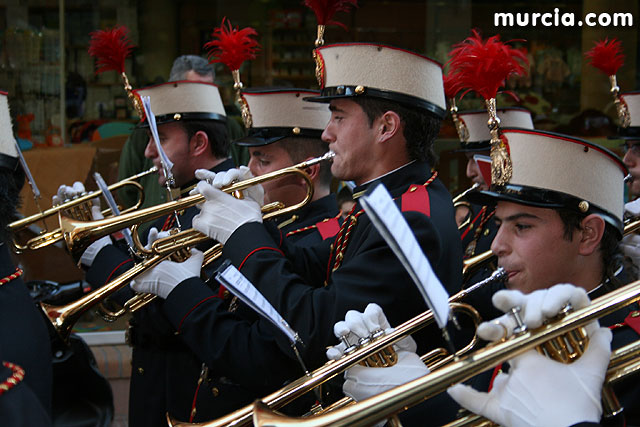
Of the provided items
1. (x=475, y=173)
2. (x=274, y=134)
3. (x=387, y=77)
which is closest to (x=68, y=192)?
(x=274, y=134)

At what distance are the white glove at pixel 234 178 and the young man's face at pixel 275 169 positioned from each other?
163 mm

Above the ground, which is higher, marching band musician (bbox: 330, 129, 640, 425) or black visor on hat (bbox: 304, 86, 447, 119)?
black visor on hat (bbox: 304, 86, 447, 119)

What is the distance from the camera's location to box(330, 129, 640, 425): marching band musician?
6.83 ft

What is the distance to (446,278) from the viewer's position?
7.73 feet

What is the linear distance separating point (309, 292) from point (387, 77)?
0.74m

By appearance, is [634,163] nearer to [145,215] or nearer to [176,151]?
[176,151]

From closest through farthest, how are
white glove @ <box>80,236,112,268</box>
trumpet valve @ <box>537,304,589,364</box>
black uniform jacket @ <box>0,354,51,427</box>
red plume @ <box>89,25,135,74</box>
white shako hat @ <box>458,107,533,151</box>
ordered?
1. black uniform jacket @ <box>0,354,51,427</box>
2. trumpet valve @ <box>537,304,589,364</box>
3. white glove @ <box>80,236,112,268</box>
4. red plume @ <box>89,25,135,74</box>
5. white shako hat @ <box>458,107,533,151</box>

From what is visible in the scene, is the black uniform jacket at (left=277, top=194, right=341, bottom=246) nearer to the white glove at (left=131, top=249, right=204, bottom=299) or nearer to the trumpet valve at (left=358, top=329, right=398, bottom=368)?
the white glove at (left=131, top=249, right=204, bottom=299)

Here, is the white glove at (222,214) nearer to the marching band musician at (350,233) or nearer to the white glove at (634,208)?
the marching band musician at (350,233)

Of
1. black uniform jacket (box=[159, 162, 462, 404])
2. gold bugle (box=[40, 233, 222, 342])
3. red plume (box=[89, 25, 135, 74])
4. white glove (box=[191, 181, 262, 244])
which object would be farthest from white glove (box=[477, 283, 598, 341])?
red plume (box=[89, 25, 135, 74])

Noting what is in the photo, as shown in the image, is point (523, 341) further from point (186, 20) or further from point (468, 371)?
point (186, 20)

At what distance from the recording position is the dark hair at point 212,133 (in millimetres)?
3685

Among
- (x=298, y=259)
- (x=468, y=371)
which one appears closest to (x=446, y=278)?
(x=298, y=259)

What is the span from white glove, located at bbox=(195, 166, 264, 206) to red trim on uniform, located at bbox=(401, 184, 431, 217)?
A: 689 millimetres
